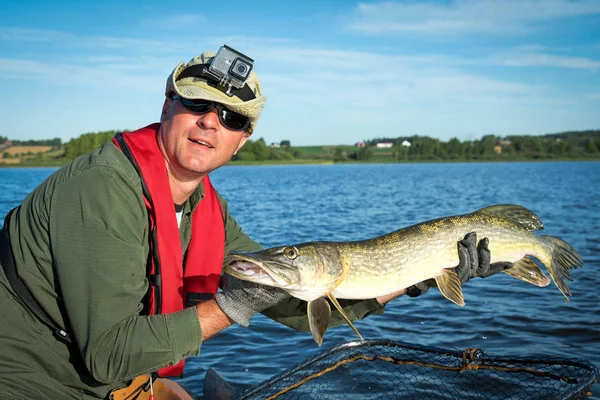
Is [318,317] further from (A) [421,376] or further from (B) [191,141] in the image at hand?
(A) [421,376]

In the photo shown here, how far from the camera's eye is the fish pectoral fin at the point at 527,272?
4.32 m

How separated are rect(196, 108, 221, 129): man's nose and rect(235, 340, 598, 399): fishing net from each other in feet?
6.01

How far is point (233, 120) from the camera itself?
3.54m

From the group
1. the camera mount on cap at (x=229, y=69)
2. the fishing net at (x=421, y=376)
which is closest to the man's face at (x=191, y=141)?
the camera mount on cap at (x=229, y=69)

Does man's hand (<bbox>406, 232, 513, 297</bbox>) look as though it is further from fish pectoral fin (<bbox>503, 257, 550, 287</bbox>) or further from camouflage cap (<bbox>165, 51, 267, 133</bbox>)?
camouflage cap (<bbox>165, 51, 267, 133</bbox>)

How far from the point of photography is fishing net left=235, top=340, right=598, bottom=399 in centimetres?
407

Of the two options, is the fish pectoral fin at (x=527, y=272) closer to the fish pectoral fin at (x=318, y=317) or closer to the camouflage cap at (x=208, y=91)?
the fish pectoral fin at (x=318, y=317)

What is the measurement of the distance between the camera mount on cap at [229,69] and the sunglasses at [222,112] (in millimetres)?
105

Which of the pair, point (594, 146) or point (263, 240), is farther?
point (594, 146)

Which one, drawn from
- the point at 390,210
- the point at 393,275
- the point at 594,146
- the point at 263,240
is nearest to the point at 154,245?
the point at 393,275

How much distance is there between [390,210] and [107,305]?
72.1 ft

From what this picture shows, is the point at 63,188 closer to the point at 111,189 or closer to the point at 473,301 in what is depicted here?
the point at 111,189

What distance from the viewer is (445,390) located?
17.5 feet

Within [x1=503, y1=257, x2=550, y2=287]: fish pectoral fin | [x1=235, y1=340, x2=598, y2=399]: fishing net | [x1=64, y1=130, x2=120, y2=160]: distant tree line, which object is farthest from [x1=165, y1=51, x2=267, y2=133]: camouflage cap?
[x1=64, y1=130, x2=120, y2=160]: distant tree line
